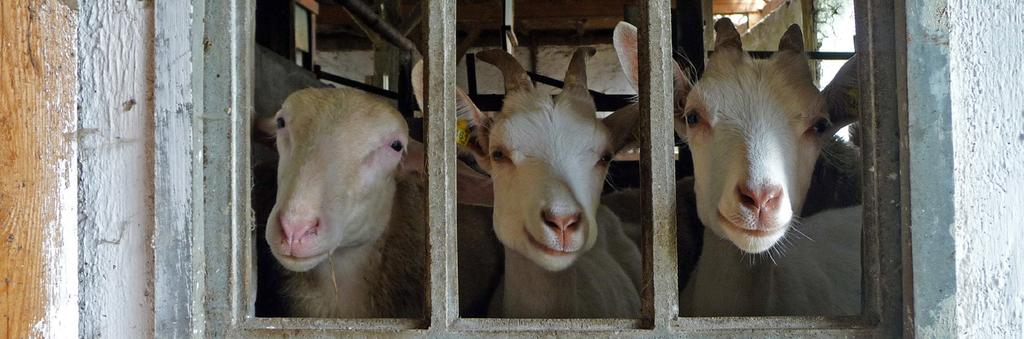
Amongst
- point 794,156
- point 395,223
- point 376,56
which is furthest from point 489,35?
point 794,156

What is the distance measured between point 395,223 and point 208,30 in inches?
61.8

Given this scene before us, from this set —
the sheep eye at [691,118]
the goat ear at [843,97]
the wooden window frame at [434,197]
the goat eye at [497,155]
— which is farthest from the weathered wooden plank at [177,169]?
the goat ear at [843,97]

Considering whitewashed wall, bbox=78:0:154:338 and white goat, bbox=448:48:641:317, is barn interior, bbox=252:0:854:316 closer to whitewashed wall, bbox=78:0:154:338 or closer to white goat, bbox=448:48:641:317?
white goat, bbox=448:48:641:317

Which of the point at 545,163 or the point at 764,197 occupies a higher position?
the point at 545,163

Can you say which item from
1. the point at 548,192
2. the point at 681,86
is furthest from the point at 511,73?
the point at 548,192

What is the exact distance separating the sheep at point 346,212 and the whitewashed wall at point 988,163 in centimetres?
164

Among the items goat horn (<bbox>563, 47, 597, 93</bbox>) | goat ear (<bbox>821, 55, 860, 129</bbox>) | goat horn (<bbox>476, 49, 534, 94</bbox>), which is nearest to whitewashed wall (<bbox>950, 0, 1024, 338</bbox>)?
goat ear (<bbox>821, 55, 860, 129</bbox>)

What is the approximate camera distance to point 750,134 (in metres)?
2.50

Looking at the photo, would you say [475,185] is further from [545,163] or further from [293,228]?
[293,228]

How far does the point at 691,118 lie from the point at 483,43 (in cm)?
921

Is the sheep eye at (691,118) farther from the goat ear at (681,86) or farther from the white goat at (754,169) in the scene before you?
the goat ear at (681,86)

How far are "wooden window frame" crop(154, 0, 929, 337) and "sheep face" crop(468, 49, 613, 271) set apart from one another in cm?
52

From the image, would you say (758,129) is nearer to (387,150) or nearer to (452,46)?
(452,46)

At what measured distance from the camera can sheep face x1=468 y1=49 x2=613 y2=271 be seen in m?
2.46
